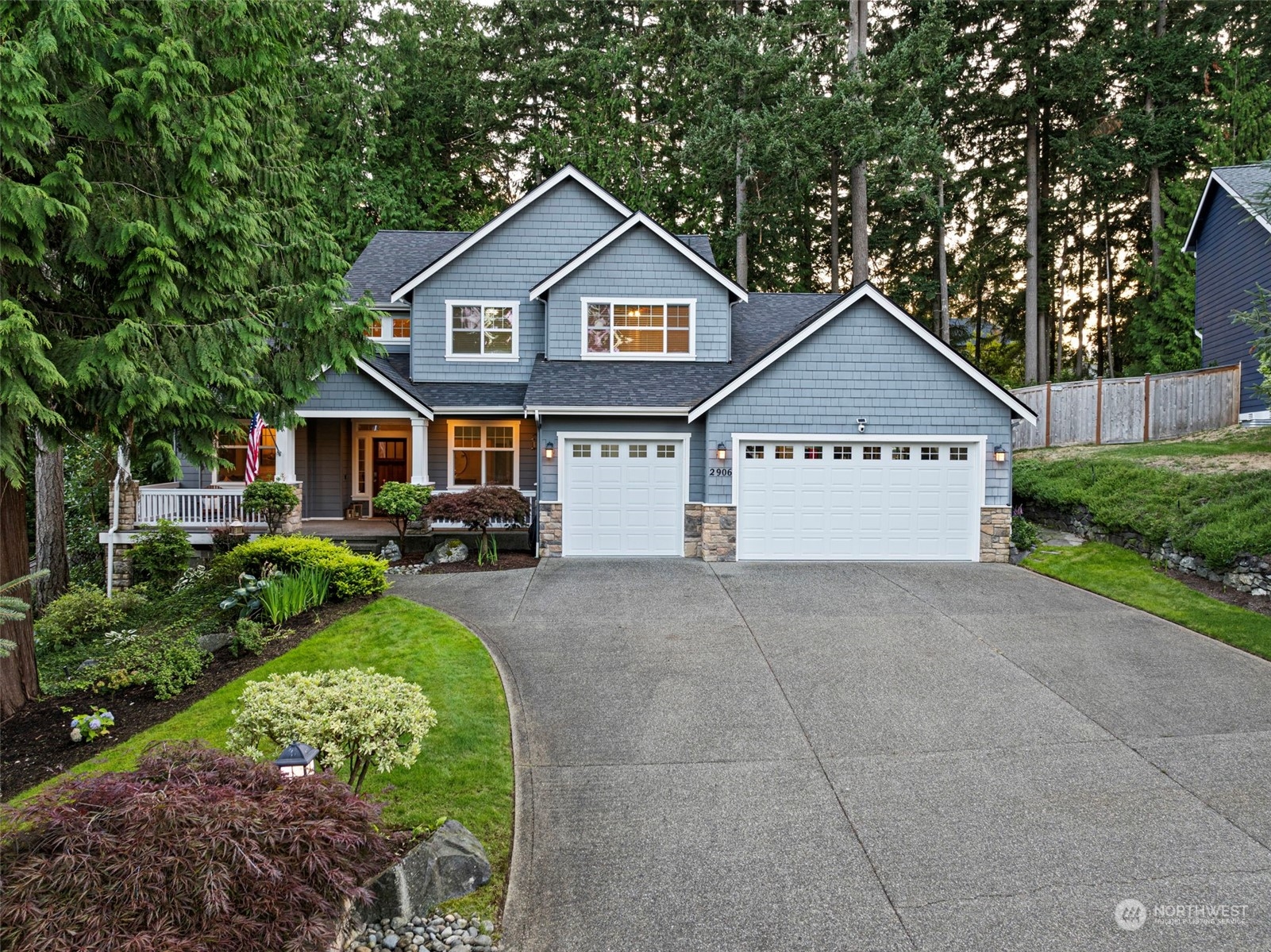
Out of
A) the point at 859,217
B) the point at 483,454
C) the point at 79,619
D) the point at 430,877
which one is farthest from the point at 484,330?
the point at 430,877

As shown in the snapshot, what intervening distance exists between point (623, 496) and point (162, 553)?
27.7 ft

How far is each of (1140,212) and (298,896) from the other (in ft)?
121

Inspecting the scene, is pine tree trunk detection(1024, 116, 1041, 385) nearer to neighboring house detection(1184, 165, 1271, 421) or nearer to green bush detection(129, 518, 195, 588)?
neighboring house detection(1184, 165, 1271, 421)

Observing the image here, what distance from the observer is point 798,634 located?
849 cm

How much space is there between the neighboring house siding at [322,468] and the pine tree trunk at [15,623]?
31.5 ft

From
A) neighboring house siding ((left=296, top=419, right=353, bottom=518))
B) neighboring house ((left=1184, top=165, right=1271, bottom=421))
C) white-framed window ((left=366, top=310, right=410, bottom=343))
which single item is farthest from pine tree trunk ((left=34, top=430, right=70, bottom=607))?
neighboring house ((left=1184, top=165, right=1271, bottom=421))

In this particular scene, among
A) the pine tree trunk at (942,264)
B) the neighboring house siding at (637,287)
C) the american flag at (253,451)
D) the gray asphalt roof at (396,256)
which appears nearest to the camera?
the american flag at (253,451)

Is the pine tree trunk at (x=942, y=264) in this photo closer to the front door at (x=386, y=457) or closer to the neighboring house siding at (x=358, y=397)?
the front door at (x=386, y=457)

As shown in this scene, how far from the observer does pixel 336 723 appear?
4.17 meters

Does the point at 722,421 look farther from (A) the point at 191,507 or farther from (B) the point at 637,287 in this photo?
(A) the point at 191,507

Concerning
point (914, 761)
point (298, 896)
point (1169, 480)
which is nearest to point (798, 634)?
point (914, 761)

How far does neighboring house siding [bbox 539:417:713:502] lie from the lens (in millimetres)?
13250

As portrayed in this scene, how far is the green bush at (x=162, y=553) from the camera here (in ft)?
41.9

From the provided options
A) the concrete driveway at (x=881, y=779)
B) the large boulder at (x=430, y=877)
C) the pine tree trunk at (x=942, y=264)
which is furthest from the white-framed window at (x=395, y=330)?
the pine tree trunk at (x=942, y=264)
